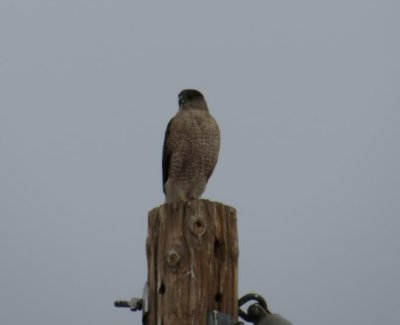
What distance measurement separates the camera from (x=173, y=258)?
3.36 meters

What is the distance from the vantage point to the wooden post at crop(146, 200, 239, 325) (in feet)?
10.8

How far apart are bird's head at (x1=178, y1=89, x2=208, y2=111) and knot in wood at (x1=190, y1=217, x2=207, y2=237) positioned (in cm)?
509

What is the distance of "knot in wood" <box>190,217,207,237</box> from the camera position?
11.1ft

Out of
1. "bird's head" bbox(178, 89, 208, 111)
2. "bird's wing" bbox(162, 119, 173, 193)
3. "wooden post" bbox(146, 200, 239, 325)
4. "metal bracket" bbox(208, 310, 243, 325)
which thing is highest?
"bird's head" bbox(178, 89, 208, 111)

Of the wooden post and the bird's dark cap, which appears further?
the bird's dark cap

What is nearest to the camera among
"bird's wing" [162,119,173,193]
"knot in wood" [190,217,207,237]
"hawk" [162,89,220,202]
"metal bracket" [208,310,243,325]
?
"metal bracket" [208,310,243,325]

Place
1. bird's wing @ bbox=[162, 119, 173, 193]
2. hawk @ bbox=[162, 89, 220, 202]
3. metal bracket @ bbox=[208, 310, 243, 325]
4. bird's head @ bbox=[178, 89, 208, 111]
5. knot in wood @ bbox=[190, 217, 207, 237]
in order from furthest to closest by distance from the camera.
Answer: bird's head @ bbox=[178, 89, 208, 111] → bird's wing @ bbox=[162, 119, 173, 193] → hawk @ bbox=[162, 89, 220, 202] → knot in wood @ bbox=[190, 217, 207, 237] → metal bracket @ bbox=[208, 310, 243, 325]

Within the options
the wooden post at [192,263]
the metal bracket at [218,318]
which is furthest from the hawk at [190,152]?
the metal bracket at [218,318]

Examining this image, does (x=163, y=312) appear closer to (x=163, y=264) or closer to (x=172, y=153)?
(x=163, y=264)

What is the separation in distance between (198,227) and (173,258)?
176 mm

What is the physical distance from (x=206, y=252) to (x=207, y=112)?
5.13m

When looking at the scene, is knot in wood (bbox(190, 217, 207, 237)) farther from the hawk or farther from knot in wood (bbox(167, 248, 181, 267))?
the hawk

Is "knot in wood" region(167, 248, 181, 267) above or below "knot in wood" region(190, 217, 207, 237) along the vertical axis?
below

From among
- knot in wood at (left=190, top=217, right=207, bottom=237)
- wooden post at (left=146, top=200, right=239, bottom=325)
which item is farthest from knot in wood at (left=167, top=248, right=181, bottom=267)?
knot in wood at (left=190, top=217, right=207, bottom=237)
